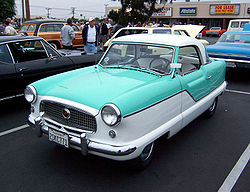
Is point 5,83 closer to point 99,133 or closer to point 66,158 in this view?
point 66,158

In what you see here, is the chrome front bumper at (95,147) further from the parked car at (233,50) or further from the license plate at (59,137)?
the parked car at (233,50)

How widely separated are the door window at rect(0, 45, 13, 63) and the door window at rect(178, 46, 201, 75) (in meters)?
3.18

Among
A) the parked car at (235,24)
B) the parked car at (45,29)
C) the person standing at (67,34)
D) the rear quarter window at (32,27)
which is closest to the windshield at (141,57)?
the person standing at (67,34)

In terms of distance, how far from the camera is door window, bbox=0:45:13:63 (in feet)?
16.1

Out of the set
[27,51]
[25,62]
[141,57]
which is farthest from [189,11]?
[141,57]

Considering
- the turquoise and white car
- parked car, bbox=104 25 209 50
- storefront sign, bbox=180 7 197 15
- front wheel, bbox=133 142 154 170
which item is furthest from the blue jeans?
storefront sign, bbox=180 7 197 15

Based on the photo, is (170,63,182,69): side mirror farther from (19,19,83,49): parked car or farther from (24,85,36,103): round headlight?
(19,19,83,49): parked car

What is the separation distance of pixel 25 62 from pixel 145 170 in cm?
338

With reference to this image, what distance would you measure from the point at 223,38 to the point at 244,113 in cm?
456

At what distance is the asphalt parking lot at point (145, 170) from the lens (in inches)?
114

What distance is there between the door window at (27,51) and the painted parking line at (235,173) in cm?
423

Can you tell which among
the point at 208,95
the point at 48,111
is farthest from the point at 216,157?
the point at 48,111

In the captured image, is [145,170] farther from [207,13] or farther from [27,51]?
[207,13]

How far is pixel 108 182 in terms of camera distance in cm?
296
